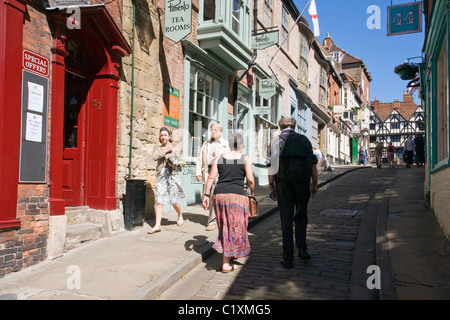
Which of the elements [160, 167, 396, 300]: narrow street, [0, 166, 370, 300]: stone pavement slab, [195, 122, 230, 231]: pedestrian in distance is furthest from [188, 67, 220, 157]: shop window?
[0, 166, 370, 300]: stone pavement slab

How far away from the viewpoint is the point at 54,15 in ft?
16.5

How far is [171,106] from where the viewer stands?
8234 mm

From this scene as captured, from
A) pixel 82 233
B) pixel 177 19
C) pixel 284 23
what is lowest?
pixel 82 233

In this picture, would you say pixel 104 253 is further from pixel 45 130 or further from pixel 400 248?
pixel 400 248

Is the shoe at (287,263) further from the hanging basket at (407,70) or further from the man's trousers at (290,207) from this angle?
the hanging basket at (407,70)

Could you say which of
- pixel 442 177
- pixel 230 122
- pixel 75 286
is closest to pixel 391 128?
pixel 230 122

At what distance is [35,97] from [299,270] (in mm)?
4031

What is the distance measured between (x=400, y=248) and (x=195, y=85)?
6.26 metres

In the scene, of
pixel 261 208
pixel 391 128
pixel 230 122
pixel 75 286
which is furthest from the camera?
pixel 391 128

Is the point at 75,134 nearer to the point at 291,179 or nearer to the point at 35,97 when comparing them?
the point at 35,97

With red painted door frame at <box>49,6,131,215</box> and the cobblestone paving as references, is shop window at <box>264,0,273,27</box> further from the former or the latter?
the cobblestone paving

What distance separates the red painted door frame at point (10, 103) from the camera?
434 centimetres

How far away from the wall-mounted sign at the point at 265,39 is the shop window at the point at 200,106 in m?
2.22

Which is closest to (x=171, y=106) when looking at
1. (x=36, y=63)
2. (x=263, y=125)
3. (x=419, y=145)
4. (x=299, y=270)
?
(x=36, y=63)
